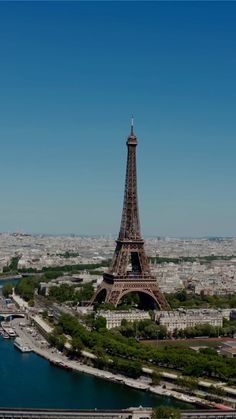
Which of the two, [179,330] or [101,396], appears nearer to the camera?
[101,396]

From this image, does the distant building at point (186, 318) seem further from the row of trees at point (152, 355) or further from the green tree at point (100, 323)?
the row of trees at point (152, 355)

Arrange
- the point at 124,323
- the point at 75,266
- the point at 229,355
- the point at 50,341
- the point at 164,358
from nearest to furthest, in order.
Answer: the point at 164,358 → the point at 229,355 → the point at 50,341 → the point at 124,323 → the point at 75,266

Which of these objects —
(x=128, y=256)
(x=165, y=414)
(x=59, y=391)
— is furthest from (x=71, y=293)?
(x=165, y=414)

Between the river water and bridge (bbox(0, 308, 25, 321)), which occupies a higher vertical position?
bridge (bbox(0, 308, 25, 321))

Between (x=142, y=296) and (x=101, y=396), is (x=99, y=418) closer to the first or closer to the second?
(x=101, y=396)

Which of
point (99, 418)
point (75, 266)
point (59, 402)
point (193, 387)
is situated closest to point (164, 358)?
point (193, 387)

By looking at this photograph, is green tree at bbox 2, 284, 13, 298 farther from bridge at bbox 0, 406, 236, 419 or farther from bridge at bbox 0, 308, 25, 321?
bridge at bbox 0, 406, 236, 419

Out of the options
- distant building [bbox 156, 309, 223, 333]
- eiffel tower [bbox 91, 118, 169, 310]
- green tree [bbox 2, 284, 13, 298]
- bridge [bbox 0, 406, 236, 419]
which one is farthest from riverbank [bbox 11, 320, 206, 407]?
green tree [bbox 2, 284, 13, 298]
